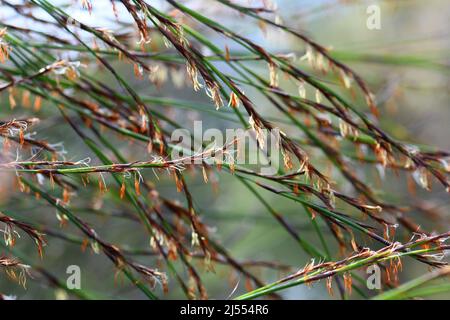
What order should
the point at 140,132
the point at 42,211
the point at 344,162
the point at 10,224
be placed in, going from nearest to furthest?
1. the point at 10,224
2. the point at 140,132
3. the point at 344,162
4. the point at 42,211

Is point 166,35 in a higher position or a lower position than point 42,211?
higher

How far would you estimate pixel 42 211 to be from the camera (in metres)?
2.67

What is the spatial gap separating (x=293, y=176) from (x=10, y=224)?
1.59 ft

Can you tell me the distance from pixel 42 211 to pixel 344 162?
162 centimetres

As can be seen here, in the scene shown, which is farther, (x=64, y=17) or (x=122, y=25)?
(x=122, y=25)

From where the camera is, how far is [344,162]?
58.9 inches

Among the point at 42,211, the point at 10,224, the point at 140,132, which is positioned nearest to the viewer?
the point at 10,224
